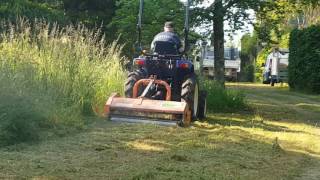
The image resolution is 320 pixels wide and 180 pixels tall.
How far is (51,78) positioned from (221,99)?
534 cm

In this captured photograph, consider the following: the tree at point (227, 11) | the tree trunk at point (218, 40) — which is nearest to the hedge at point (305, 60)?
the tree trunk at point (218, 40)

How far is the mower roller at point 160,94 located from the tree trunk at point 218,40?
363 cm

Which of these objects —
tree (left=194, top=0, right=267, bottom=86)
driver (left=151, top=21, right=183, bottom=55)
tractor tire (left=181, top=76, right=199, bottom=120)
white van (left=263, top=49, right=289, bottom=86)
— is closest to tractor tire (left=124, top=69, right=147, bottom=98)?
driver (left=151, top=21, right=183, bottom=55)

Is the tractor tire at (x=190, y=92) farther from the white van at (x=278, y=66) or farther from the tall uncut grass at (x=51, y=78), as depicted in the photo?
the white van at (x=278, y=66)

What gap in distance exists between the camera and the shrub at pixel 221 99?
614 inches

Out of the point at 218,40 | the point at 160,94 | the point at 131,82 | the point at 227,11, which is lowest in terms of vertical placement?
the point at 160,94

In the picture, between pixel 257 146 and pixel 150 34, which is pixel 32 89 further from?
pixel 150 34

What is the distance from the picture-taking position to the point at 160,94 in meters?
12.3

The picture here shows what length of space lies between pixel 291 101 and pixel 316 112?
13.6 ft

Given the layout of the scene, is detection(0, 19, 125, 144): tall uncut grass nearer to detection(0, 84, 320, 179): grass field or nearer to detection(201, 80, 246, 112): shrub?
detection(0, 84, 320, 179): grass field

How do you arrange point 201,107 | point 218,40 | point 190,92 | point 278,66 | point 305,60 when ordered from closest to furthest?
point 190,92, point 201,107, point 218,40, point 305,60, point 278,66

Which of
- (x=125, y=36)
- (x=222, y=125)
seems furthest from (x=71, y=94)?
(x=125, y=36)

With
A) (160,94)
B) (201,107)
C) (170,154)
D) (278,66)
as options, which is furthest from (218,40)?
(278,66)

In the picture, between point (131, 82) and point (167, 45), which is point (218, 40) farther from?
point (131, 82)
